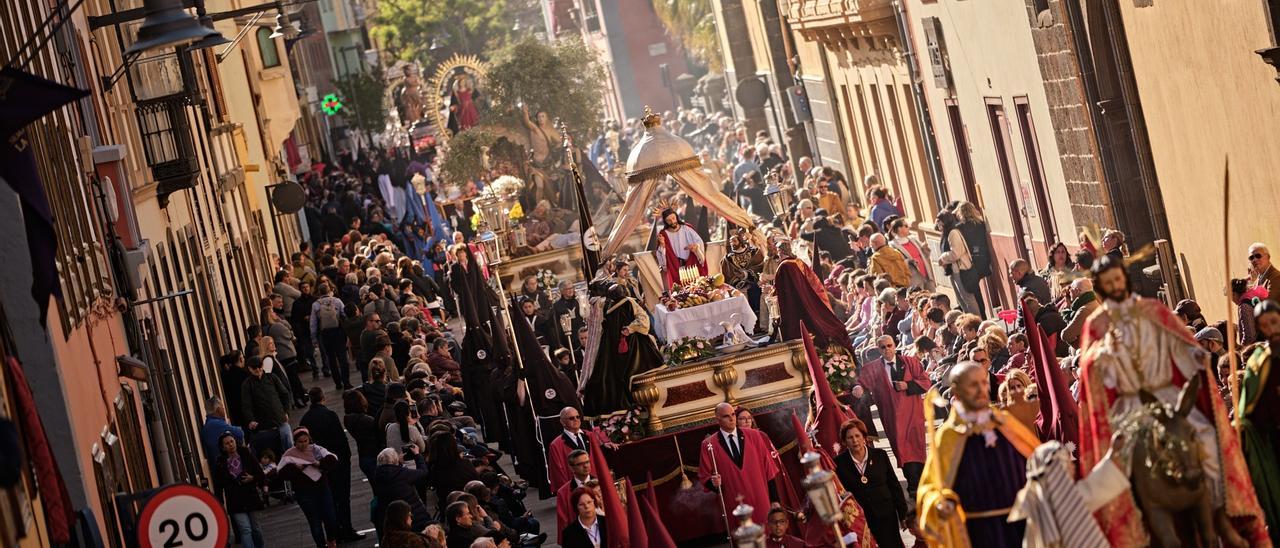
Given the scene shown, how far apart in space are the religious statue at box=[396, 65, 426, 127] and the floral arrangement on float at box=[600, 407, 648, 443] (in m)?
50.8

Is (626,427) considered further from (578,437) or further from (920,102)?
(920,102)

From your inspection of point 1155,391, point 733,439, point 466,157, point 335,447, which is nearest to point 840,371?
point 733,439

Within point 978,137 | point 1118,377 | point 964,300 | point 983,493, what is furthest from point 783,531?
point 978,137

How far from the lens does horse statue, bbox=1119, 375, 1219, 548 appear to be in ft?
36.2

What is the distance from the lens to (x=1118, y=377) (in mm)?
11297

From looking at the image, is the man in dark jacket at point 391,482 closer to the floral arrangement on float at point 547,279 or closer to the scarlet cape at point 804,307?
the scarlet cape at point 804,307

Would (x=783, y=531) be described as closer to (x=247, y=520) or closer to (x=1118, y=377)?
(x=1118, y=377)

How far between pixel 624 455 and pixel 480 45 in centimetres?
7718

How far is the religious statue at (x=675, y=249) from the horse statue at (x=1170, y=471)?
13.5 m

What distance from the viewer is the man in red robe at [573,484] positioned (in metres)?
16.9

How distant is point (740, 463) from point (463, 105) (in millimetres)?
38103

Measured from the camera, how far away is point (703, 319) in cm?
2198

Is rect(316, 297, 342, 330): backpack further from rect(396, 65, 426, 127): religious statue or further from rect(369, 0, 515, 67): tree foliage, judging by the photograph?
rect(369, 0, 515, 67): tree foliage

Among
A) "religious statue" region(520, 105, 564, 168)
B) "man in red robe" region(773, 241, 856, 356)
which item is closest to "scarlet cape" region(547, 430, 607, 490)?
"man in red robe" region(773, 241, 856, 356)
